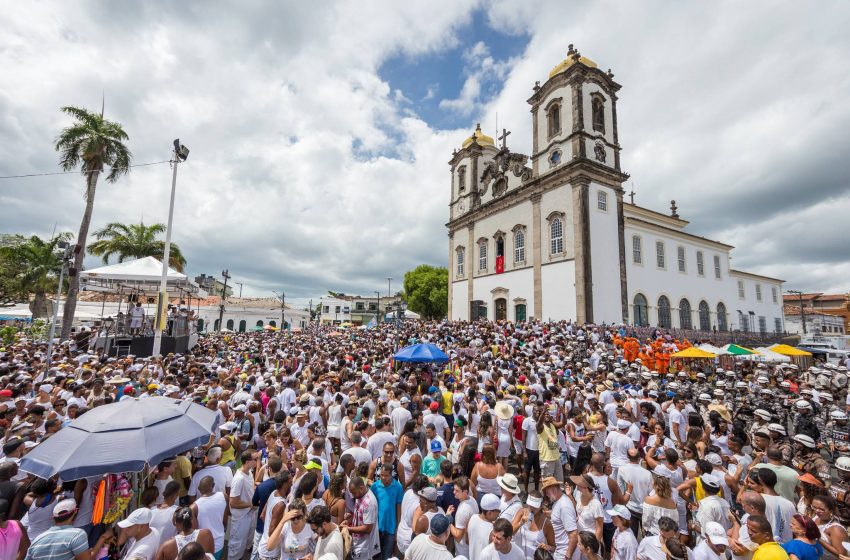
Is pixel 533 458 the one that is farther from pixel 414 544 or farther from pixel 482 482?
pixel 414 544

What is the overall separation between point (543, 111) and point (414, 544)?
32.9 m

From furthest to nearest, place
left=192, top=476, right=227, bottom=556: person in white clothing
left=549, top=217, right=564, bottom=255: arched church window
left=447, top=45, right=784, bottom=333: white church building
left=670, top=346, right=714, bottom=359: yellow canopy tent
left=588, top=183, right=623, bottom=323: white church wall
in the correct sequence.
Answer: left=549, top=217, right=564, bottom=255: arched church window → left=447, top=45, right=784, bottom=333: white church building → left=588, top=183, right=623, bottom=323: white church wall → left=670, top=346, right=714, bottom=359: yellow canopy tent → left=192, top=476, right=227, bottom=556: person in white clothing

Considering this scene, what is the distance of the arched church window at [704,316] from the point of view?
113 feet

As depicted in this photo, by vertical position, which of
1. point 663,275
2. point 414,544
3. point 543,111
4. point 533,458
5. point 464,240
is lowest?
point 533,458

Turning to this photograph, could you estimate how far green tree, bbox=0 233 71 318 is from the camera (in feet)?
92.3

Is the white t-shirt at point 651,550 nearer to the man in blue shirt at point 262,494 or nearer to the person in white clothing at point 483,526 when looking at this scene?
the person in white clothing at point 483,526

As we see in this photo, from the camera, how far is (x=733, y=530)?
12.5 feet

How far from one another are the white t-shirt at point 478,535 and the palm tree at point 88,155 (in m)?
24.4

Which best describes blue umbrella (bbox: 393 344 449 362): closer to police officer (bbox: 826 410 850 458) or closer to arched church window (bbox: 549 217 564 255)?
police officer (bbox: 826 410 850 458)

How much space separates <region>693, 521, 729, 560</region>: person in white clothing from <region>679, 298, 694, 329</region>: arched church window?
114 ft

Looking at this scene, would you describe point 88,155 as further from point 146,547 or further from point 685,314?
point 685,314

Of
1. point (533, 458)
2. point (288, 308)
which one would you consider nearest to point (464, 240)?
point (533, 458)

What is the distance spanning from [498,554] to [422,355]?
8444 millimetres

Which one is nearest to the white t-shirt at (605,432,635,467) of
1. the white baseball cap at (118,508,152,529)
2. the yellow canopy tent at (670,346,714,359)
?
the white baseball cap at (118,508,152,529)
